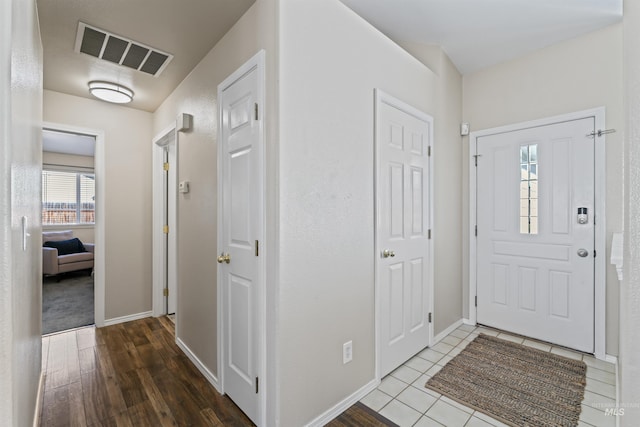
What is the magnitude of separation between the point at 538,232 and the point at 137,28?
12.6 feet

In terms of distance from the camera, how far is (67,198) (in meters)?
6.54

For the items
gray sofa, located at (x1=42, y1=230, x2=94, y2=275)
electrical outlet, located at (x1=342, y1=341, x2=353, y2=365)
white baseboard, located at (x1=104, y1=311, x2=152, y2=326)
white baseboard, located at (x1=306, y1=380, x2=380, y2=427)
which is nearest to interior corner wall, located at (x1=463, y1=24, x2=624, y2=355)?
white baseboard, located at (x1=306, y1=380, x2=380, y2=427)

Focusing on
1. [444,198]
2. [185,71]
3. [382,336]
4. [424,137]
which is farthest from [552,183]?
[185,71]

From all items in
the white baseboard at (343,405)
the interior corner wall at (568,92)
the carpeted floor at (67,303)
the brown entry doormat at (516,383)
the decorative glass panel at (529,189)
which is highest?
the interior corner wall at (568,92)

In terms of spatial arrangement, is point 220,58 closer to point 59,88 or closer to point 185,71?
point 185,71

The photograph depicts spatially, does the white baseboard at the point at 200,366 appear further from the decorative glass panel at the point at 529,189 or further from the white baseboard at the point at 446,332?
the decorative glass panel at the point at 529,189

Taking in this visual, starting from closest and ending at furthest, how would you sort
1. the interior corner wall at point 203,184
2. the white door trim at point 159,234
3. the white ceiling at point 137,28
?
1. the white ceiling at point 137,28
2. the interior corner wall at point 203,184
3. the white door trim at point 159,234

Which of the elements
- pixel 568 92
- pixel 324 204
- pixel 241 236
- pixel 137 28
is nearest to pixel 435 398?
pixel 324 204

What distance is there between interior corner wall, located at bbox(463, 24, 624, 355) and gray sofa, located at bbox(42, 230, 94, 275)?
677 centimetres

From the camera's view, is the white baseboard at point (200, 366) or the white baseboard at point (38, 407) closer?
the white baseboard at point (38, 407)

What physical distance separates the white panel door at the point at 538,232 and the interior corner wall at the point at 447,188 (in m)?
0.23

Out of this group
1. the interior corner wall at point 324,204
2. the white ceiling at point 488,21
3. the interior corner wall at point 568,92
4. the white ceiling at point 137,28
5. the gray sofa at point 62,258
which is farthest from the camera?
the gray sofa at point 62,258

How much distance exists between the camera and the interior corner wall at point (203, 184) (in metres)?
1.93

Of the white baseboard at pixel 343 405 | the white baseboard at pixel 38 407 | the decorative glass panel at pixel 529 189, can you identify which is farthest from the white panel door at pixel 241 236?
the decorative glass panel at pixel 529 189
